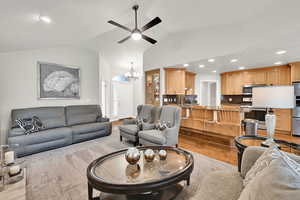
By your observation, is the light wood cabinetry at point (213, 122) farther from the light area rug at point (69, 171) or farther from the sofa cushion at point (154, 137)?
the sofa cushion at point (154, 137)

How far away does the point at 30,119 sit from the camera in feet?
10.9

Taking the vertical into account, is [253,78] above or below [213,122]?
above

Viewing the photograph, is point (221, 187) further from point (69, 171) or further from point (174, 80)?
point (174, 80)

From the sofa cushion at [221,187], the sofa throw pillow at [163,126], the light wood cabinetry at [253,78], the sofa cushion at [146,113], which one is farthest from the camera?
the light wood cabinetry at [253,78]

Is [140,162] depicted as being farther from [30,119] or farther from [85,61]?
[85,61]

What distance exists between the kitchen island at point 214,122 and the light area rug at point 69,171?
1146mm

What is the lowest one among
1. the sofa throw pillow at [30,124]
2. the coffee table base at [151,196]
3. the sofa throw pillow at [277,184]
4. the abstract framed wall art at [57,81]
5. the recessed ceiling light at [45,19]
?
the coffee table base at [151,196]

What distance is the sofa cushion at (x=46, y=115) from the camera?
10.8 feet

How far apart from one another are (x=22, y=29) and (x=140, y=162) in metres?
2.91

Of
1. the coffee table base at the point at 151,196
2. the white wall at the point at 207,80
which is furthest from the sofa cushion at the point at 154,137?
the white wall at the point at 207,80

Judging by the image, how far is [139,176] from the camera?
5.05ft

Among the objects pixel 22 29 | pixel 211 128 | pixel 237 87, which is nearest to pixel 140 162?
pixel 211 128

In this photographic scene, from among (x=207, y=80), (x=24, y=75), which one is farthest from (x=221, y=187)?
(x=207, y=80)

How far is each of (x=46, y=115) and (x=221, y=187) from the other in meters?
4.15
